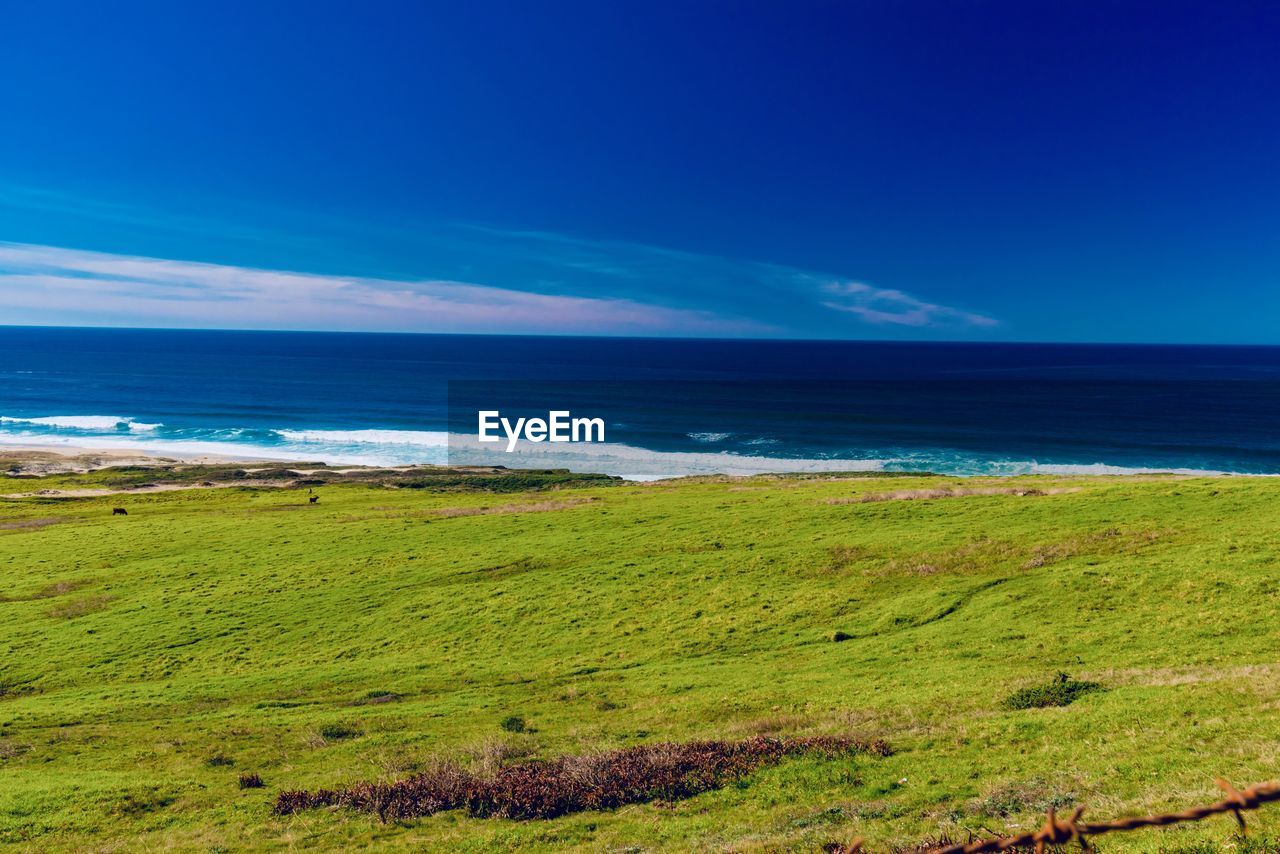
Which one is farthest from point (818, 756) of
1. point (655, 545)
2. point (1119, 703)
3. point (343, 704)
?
point (655, 545)

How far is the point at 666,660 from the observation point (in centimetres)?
2647

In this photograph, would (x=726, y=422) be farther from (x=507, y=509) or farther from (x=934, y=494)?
(x=934, y=494)

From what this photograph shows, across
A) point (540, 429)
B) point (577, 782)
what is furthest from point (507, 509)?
point (540, 429)

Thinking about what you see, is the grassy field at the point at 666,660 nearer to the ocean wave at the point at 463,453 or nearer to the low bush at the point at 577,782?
the low bush at the point at 577,782

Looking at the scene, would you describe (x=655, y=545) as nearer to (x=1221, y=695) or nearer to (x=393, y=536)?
(x=393, y=536)

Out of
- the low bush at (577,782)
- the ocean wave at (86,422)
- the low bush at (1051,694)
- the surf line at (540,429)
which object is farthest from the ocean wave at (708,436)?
the ocean wave at (86,422)

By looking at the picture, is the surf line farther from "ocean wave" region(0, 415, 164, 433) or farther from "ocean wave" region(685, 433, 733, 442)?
"ocean wave" region(0, 415, 164, 433)

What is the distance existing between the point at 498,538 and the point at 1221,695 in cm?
3534

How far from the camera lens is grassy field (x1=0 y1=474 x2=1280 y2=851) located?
536 inches

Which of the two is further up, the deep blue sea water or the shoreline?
the deep blue sea water

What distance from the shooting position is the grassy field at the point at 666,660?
1362 cm

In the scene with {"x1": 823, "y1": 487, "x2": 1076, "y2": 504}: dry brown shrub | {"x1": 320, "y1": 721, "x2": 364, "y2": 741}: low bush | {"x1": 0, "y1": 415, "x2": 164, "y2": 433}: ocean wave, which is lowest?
{"x1": 320, "y1": 721, "x2": 364, "y2": 741}: low bush

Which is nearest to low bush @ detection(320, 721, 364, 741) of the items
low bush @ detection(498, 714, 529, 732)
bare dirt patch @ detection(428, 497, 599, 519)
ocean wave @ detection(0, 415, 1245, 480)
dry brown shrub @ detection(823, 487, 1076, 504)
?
low bush @ detection(498, 714, 529, 732)

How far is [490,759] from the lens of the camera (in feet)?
55.5
